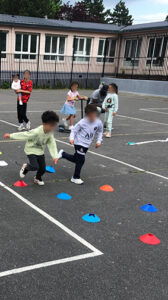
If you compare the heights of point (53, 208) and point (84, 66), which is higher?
point (84, 66)

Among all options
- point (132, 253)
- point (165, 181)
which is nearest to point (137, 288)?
point (132, 253)

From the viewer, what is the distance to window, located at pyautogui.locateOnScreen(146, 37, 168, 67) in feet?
93.4

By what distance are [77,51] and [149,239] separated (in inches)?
1209

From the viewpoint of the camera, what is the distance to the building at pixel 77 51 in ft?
94.4

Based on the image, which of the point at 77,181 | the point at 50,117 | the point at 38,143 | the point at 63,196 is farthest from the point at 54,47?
the point at 63,196

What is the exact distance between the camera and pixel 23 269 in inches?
126

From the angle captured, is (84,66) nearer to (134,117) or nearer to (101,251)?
(134,117)

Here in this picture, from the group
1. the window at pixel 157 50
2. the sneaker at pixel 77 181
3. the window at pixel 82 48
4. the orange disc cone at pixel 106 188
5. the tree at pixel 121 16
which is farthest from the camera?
the tree at pixel 121 16

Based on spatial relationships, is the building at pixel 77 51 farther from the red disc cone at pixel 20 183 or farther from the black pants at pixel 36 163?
the red disc cone at pixel 20 183

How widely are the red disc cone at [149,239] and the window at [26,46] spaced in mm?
28167

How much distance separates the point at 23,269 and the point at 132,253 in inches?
48.5

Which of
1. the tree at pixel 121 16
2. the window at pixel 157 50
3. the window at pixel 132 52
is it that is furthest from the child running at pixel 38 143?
the tree at pixel 121 16

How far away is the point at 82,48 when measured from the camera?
3294 cm

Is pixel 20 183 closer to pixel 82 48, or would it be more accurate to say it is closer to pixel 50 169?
pixel 50 169
